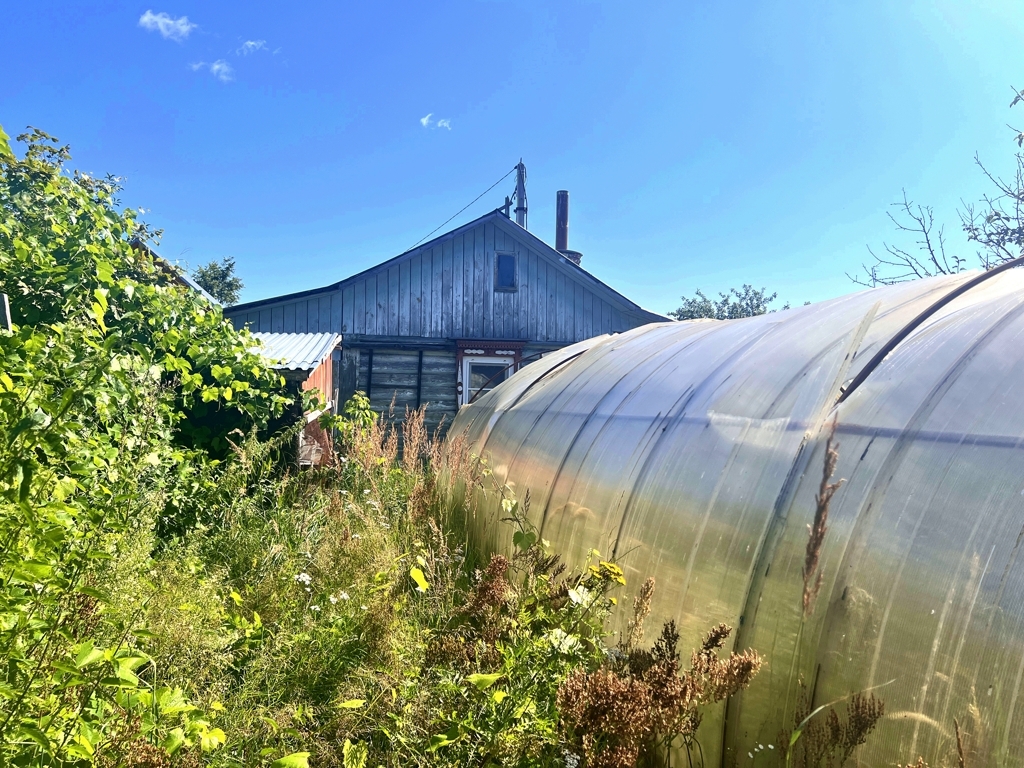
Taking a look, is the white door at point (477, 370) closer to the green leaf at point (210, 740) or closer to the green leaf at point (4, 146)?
the green leaf at point (4, 146)

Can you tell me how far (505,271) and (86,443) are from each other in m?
9.75

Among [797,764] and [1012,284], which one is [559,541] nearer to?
[797,764]

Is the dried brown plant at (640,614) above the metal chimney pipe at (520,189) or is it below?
below

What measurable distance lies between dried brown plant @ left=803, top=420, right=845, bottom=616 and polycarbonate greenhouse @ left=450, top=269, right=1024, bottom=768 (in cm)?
2

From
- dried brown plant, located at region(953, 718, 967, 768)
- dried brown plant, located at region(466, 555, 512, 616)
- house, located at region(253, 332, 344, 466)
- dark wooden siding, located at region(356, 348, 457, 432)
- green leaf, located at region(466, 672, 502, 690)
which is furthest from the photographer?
dark wooden siding, located at region(356, 348, 457, 432)

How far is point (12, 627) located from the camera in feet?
4.52

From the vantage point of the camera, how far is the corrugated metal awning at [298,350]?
17.4 ft

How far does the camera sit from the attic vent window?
11656mm

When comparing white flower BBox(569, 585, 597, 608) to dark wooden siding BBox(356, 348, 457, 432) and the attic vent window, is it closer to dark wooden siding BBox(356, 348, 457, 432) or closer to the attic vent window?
dark wooden siding BBox(356, 348, 457, 432)

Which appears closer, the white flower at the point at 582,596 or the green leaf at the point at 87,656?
the green leaf at the point at 87,656

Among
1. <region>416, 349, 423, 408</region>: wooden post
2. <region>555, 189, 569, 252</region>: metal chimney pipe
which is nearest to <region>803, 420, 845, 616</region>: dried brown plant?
<region>416, 349, 423, 408</region>: wooden post

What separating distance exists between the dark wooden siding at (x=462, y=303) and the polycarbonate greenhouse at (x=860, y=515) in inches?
355

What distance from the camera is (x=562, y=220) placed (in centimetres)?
1614

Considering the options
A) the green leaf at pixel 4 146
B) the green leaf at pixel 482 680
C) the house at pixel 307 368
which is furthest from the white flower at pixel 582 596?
the house at pixel 307 368
